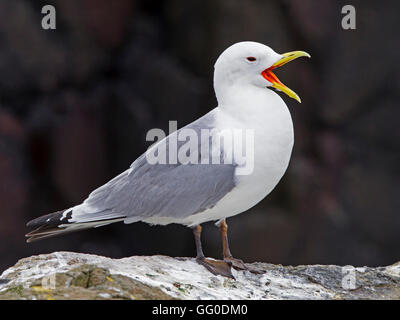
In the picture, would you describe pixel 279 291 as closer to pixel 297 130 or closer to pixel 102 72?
pixel 297 130

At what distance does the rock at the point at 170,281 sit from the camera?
231cm

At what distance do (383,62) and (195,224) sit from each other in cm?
304

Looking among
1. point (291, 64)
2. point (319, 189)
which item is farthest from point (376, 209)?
point (291, 64)

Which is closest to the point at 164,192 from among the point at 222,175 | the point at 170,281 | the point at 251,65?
the point at 222,175

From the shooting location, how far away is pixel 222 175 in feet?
8.50

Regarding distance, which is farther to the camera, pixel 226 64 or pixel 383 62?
pixel 383 62

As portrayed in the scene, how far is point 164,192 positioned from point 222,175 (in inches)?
9.6

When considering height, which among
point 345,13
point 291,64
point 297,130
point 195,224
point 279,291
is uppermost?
point 345,13

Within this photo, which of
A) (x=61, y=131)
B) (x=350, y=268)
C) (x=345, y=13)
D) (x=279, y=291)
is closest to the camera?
(x=279, y=291)

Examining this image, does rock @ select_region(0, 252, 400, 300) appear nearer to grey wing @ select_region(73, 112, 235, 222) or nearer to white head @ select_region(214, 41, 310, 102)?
grey wing @ select_region(73, 112, 235, 222)

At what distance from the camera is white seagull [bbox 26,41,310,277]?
2602mm

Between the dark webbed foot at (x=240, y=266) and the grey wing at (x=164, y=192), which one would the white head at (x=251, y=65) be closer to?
the grey wing at (x=164, y=192)

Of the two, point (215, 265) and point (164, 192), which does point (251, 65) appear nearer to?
point (164, 192)
